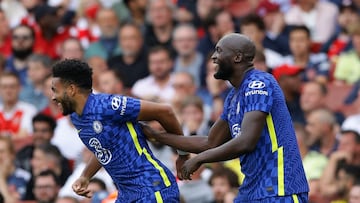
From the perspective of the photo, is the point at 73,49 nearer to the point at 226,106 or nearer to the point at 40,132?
the point at 40,132

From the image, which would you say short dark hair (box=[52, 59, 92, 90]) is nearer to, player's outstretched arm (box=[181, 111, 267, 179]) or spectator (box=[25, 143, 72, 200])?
player's outstretched arm (box=[181, 111, 267, 179])

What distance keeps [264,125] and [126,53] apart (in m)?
7.96

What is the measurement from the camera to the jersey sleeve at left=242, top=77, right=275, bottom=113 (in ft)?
26.7

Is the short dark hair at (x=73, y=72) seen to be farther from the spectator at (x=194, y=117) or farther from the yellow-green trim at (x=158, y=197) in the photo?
the spectator at (x=194, y=117)

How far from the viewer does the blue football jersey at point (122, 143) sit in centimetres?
866

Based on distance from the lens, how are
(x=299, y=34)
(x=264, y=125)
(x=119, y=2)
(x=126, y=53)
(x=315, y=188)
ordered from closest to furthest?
(x=264, y=125) → (x=315, y=188) → (x=299, y=34) → (x=126, y=53) → (x=119, y=2)

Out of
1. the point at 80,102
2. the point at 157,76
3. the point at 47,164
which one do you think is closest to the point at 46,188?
the point at 47,164

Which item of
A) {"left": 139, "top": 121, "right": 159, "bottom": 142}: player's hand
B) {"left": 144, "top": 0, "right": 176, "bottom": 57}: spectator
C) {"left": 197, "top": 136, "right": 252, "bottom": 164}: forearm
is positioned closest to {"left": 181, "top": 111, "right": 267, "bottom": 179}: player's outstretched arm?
{"left": 197, "top": 136, "right": 252, "bottom": 164}: forearm

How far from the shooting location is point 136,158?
28.7 ft

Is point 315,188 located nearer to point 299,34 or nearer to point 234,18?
point 299,34

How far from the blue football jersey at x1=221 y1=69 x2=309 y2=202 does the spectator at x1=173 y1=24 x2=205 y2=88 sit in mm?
7001

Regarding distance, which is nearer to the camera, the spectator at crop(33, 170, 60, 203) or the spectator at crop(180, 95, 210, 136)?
the spectator at crop(33, 170, 60, 203)

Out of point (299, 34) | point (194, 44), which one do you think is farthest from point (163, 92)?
point (299, 34)

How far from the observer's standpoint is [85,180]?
916 cm
